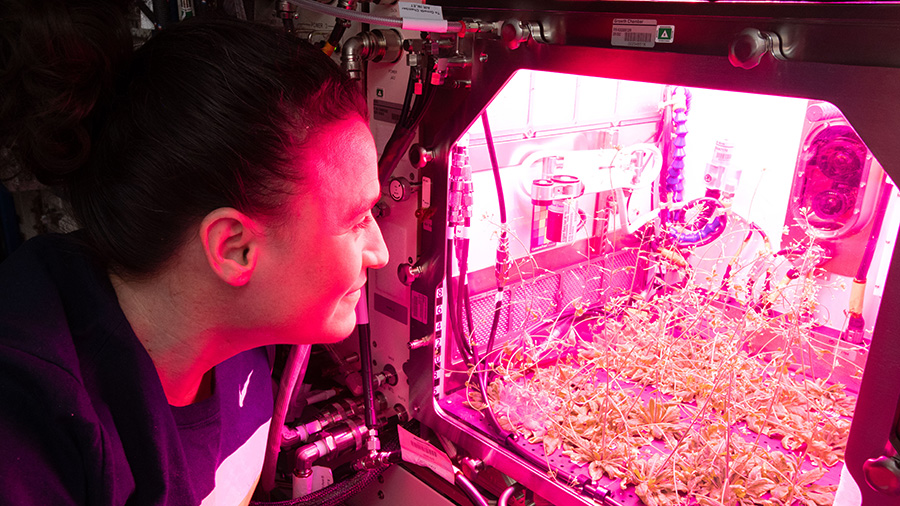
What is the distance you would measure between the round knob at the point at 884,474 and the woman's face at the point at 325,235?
90cm

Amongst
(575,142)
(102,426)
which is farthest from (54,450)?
(575,142)

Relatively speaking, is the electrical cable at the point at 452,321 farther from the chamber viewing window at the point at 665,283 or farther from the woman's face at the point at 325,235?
the woman's face at the point at 325,235

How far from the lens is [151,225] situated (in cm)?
98

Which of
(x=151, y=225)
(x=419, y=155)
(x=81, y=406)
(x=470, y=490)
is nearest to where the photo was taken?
(x=81, y=406)

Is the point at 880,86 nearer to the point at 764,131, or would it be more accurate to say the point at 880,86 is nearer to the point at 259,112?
the point at 259,112

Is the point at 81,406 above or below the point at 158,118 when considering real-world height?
below

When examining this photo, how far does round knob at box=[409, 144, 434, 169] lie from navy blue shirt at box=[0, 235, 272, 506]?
786 millimetres

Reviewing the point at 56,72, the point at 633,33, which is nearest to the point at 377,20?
the point at 633,33

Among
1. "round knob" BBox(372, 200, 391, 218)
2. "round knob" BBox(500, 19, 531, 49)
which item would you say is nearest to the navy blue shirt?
"round knob" BBox(372, 200, 391, 218)

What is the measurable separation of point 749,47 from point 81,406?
1.14 meters

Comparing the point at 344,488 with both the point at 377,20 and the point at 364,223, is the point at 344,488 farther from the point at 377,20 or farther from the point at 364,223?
the point at 377,20

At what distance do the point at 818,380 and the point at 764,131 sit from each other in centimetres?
83

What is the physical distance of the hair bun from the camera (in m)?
0.87

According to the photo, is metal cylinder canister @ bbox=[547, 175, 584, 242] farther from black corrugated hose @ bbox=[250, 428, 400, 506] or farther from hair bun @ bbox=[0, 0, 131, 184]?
hair bun @ bbox=[0, 0, 131, 184]
